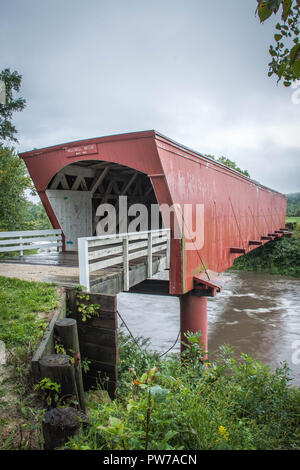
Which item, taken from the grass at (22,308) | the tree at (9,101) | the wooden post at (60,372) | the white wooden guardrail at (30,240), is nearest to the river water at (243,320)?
the grass at (22,308)

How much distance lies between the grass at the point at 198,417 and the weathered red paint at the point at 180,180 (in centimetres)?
301

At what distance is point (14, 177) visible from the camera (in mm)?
12938

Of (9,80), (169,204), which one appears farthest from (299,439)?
(9,80)

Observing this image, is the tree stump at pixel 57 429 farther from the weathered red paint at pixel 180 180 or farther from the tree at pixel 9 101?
the tree at pixel 9 101

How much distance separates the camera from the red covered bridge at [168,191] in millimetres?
6387

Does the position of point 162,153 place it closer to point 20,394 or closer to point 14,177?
point 20,394

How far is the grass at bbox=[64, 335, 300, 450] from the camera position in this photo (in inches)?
88.3

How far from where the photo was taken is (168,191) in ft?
20.5

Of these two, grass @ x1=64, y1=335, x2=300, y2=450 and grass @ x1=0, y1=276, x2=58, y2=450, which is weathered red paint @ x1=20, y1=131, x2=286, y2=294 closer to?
grass @ x1=0, y1=276, x2=58, y2=450

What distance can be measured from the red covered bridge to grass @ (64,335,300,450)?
2992mm

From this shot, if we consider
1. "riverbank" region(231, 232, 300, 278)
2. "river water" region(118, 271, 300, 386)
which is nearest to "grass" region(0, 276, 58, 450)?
"river water" region(118, 271, 300, 386)

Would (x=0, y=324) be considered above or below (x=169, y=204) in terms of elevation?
below

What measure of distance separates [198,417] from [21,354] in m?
1.98
